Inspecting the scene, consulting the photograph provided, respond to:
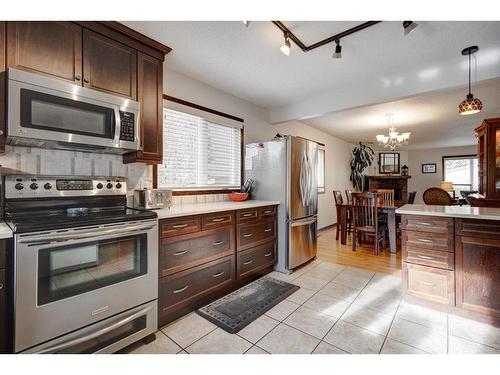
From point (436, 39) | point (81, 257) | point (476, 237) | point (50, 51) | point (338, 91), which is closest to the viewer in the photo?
point (81, 257)

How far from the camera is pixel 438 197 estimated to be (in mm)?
4160

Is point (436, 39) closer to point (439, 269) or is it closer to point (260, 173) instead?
point (439, 269)

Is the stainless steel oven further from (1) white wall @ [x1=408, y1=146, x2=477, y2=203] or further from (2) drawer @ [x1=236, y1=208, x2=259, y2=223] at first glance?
(1) white wall @ [x1=408, y1=146, x2=477, y2=203]

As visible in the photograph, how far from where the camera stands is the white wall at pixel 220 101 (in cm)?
266

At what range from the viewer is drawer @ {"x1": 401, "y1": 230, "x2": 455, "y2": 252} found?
6.66ft

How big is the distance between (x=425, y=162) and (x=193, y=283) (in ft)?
33.7

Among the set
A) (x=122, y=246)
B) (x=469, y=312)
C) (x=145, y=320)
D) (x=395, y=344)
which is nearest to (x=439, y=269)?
(x=469, y=312)

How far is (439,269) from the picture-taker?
2.07 m

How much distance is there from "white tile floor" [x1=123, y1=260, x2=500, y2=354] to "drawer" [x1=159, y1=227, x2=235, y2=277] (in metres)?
0.48

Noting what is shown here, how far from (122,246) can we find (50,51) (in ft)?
4.54

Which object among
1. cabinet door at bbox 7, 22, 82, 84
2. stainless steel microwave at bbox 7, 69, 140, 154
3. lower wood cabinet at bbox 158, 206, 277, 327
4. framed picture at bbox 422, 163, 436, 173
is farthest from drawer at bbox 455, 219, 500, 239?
framed picture at bbox 422, 163, 436, 173

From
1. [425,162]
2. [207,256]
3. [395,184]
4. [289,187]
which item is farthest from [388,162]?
[207,256]

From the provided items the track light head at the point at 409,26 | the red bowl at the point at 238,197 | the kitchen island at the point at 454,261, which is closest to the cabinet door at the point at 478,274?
the kitchen island at the point at 454,261

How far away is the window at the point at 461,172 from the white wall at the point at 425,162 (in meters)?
0.17
